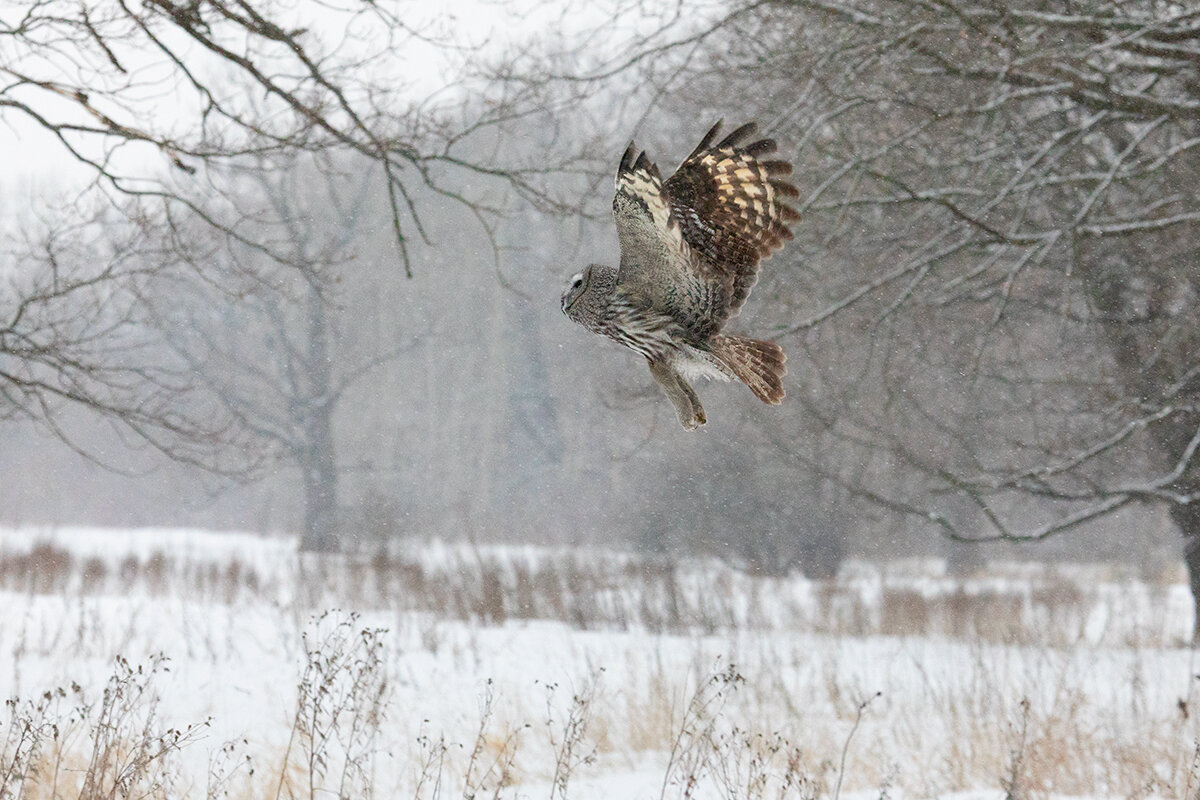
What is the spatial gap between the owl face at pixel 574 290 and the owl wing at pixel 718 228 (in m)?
0.10

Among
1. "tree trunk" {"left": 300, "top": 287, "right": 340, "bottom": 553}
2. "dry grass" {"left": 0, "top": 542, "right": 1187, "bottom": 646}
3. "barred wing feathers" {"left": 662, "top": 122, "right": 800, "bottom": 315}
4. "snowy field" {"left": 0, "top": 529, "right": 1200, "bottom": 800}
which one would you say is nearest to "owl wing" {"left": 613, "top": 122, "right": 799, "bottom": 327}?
"barred wing feathers" {"left": 662, "top": 122, "right": 800, "bottom": 315}

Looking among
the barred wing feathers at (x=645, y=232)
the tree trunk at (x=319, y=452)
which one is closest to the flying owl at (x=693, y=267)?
the barred wing feathers at (x=645, y=232)

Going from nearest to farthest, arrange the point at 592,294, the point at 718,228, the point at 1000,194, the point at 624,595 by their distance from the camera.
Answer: the point at 592,294, the point at 718,228, the point at 1000,194, the point at 624,595

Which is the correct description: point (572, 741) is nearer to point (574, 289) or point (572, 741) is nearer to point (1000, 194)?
point (574, 289)

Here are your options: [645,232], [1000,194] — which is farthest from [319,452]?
[645,232]

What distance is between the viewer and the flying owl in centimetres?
259

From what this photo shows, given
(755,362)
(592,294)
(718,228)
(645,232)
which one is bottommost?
(755,362)

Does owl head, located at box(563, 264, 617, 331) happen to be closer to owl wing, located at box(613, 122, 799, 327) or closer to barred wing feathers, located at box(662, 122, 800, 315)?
owl wing, located at box(613, 122, 799, 327)

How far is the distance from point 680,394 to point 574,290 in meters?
0.32

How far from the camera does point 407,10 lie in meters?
5.88

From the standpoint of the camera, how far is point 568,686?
8.47 metres

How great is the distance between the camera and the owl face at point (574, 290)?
8.59 ft

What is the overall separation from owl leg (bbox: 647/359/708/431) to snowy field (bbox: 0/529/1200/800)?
1412mm

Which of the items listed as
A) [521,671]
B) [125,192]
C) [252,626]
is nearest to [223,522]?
[252,626]
